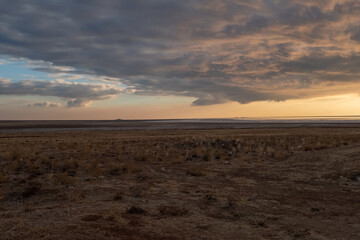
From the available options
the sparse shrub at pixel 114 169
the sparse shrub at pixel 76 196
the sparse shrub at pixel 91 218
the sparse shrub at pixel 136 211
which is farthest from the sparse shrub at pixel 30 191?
the sparse shrub at pixel 136 211

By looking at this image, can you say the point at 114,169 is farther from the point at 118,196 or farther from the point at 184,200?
the point at 184,200

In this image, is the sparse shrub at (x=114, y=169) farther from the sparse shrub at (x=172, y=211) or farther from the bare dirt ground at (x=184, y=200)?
the sparse shrub at (x=172, y=211)

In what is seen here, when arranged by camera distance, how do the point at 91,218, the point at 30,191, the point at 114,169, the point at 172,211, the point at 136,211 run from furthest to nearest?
the point at 114,169
the point at 30,191
the point at 172,211
the point at 136,211
the point at 91,218

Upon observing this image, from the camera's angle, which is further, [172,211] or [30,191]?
[30,191]

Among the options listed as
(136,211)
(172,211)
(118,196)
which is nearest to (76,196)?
(118,196)

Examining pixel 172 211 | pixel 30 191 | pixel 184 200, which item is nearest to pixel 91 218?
pixel 172 211

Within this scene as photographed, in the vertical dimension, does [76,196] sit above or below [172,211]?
above

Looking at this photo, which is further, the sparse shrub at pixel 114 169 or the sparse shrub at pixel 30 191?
the sparse shrub at pixel 114 169

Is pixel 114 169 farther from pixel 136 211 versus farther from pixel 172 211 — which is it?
pixel 172 211

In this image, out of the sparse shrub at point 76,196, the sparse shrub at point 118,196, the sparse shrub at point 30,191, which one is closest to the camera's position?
the sparse shrub at point 76,196

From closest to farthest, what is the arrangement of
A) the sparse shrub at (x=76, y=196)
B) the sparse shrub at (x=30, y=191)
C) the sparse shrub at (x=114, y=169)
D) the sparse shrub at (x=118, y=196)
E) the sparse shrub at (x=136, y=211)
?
the sparse shrub at (x=136, y=211) → the sparse shrub at (x=76, y=196) → the sparse shrub at (x=118, y=196) → the sparse shrub at (x=30, y=191) → the sparse shrub at (x=114, y=169)

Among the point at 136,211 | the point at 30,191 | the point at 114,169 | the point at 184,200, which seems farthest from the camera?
the point at 114,169

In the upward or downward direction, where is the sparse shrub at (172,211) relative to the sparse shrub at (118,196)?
downward

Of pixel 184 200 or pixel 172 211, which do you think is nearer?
pixel 172 211
